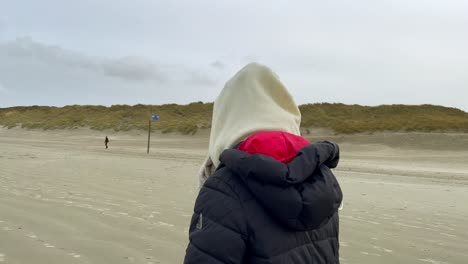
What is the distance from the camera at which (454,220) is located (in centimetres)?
710

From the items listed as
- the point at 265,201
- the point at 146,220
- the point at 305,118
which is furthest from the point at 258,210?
the point at 305,118

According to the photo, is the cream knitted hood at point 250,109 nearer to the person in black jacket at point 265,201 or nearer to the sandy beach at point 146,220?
the person in black jacket at point 265,201

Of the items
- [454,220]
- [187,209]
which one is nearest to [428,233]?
[454,220]

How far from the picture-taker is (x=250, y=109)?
6.45 feet

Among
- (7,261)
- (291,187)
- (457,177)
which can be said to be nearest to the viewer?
(291,187)

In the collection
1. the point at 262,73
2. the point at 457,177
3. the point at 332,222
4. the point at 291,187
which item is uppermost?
the point at 262,73

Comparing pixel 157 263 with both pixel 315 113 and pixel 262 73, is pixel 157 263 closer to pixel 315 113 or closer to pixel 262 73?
pixel 262 73

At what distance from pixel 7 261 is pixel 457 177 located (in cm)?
1505

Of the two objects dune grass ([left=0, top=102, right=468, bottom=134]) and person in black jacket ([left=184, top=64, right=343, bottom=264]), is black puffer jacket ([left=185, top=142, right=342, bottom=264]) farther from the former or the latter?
dune grass ([left=0, top=102, right=468, bottom=134])

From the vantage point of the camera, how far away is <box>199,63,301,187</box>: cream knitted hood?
6.35ft

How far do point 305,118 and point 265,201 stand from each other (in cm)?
4020

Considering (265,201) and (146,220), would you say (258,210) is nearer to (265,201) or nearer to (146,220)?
(265,201)

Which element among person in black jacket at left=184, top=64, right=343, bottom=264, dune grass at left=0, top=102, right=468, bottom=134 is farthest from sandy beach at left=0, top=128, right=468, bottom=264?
dune grass at left=0, top=102, right=468, bottom=134

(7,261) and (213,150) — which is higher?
(213,150)
